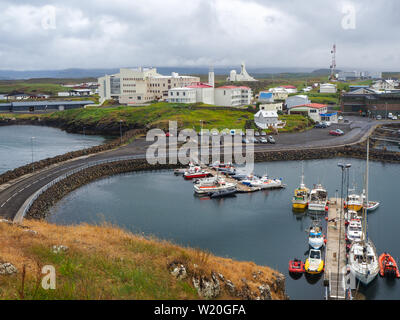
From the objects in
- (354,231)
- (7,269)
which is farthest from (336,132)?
(7,269)

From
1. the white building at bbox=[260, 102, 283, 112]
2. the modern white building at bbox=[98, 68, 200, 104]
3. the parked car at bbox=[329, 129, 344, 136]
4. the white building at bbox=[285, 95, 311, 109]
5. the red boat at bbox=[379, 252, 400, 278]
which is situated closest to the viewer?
the red boat at bbox=[379, 252, 400, 278]

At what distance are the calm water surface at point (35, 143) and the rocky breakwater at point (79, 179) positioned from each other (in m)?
Answer: 9.18

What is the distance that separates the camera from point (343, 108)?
7369 centimetres

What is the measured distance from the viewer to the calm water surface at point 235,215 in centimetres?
2164

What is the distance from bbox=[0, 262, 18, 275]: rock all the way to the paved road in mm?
13864

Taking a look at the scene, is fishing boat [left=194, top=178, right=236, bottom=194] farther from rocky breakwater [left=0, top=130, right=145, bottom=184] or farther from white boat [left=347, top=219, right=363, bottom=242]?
rocky breakwater [left=0, top=130, right=145, bottom=184]

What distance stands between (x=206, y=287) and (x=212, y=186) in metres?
23.0

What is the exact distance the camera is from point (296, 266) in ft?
65.1

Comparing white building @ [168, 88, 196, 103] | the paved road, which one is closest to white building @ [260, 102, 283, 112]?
the paved road

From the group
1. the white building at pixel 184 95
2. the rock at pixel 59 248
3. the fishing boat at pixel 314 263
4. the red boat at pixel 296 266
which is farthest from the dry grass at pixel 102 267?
the white building at pixel 184 95

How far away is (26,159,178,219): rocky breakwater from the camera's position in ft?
87.4

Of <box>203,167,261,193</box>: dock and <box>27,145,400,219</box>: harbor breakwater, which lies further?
<box>203,167,261,193</box>: dock

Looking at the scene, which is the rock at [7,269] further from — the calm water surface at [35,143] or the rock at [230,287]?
the calm water surface at [35,143]
